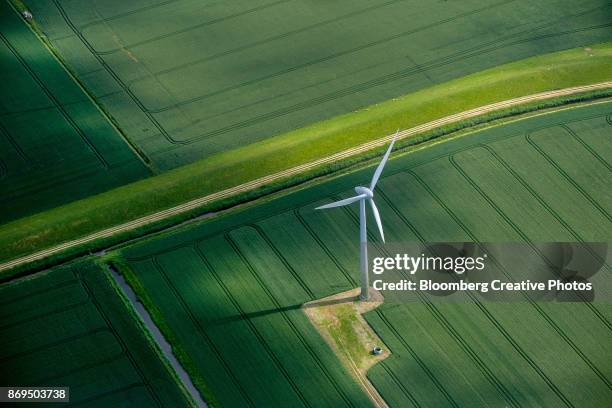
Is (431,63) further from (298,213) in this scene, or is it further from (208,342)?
(208,342)

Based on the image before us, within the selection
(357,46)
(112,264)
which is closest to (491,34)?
(357,46)

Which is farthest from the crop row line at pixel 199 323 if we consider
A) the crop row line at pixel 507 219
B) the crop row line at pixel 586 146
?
the crop row line at pixel 586 146

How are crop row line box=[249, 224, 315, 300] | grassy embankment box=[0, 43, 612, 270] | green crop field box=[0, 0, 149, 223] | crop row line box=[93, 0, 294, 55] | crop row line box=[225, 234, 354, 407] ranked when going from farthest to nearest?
crop row line box=[93, 0, 294, 55] < green crop field box=[0, 0, 149, 223] < grassy embankment box=[0, 43, 612, 270] < crop row line box=[249, 224, 315, 300] < crop row line box=[225, 234, 354, 407]

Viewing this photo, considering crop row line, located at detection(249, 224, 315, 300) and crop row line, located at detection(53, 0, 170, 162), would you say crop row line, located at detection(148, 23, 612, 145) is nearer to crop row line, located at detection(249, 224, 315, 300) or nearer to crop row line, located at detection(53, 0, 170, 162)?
crop row line, located at detection(53, 0, 170, 162)

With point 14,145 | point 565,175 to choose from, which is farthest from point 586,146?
point 14,145

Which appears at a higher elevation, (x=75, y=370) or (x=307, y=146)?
(x=307, y=146)

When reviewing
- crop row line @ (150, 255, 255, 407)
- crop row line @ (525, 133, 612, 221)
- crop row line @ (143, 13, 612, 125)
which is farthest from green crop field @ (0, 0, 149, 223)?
crop row line @ (525, 133, 612, 221)

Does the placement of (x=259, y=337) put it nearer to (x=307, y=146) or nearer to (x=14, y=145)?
(x=307, y=146)
